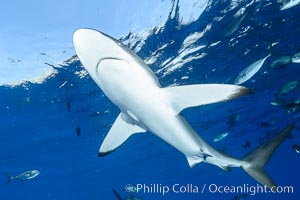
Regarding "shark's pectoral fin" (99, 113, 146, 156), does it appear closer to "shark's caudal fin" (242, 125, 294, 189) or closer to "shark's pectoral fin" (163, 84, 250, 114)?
"shark's pectoral fin" (163, 84, 250, 114)

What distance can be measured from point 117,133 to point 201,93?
1953 mm

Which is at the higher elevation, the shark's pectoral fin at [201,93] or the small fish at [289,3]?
the small fish at [289,3]

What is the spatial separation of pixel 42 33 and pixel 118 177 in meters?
34.7

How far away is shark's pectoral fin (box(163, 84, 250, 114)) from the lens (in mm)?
Result: 3721

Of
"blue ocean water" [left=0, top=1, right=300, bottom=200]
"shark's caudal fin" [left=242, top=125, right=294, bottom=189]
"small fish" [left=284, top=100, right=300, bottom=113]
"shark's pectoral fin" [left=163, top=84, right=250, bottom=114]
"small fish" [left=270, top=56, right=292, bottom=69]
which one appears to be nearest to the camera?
"shark's pectoral fin" [left=163, top=84, right=250, bottom=114]

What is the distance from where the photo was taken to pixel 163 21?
1067 cm

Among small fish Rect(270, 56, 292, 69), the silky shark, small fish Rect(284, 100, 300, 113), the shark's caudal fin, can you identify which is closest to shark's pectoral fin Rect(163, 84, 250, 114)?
the silky shark

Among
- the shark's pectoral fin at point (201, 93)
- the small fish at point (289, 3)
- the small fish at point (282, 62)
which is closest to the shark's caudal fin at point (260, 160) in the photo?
the shark's pectoral fin at point (201, 93)

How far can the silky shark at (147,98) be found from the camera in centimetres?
340

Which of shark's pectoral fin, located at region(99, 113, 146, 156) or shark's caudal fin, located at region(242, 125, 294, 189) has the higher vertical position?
shark's pectoral fin, located at region(99, 113, 146, 156)

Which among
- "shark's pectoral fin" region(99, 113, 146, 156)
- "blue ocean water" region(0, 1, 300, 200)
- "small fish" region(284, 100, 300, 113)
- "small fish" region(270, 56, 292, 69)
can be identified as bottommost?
"small fish" region(284, 100, 300, 113)

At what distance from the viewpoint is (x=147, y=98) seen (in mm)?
4203

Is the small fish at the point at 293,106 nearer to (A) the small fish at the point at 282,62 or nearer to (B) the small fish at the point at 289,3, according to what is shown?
(A) the small fish at the point at 282,62

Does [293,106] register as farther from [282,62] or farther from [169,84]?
[169,84]
